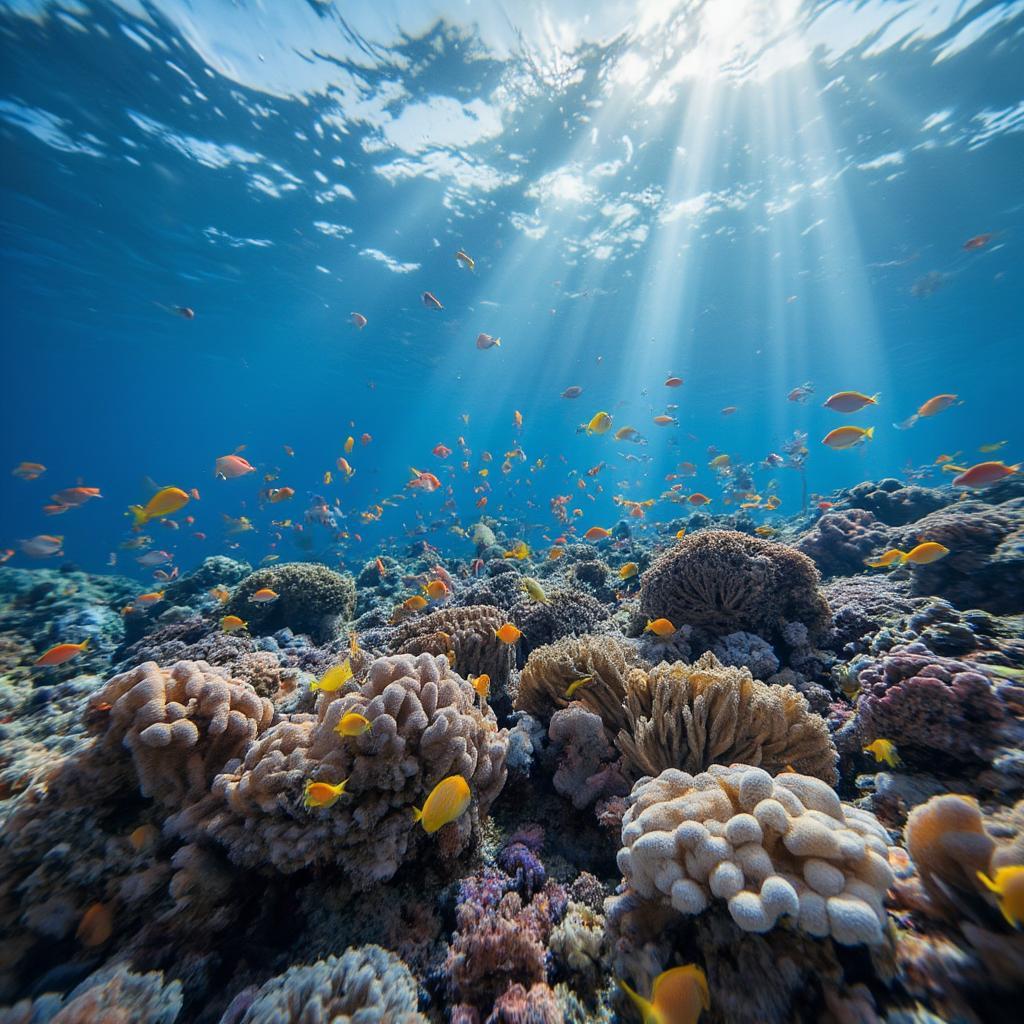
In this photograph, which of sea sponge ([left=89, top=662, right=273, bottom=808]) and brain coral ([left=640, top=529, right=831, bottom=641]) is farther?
brain coral ([left=640, top=529, right=831, bottom=641])

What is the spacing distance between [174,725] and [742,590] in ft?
18.9

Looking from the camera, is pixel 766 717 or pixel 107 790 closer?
pixel 107 790

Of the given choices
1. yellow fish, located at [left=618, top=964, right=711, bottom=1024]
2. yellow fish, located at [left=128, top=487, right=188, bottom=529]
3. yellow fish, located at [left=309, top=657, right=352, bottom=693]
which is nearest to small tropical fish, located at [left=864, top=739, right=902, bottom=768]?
yellow fish, located at [left=618, top=964, right=711, bottom=1024]

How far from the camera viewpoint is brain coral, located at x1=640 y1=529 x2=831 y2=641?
547 centimetres

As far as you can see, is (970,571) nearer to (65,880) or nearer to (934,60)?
(65,880)

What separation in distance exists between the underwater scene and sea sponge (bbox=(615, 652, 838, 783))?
0.04 meters

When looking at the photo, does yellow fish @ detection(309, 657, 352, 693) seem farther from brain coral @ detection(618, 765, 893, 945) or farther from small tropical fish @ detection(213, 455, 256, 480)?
small tropical fish @ detection(213, 455, 256, 480)

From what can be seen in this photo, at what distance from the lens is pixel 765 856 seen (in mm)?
1782

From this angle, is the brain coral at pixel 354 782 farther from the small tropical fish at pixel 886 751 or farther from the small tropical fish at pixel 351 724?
the small tropical fish at pixel 886 751

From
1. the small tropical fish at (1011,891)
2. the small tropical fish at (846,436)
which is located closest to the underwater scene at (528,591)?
the small tropical fish at (1011,891)

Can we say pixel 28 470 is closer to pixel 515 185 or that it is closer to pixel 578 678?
pixel 578 678

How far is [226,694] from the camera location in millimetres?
3244

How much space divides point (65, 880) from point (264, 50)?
19462mm

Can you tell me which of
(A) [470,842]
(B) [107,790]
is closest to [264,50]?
(B) [107,790]
